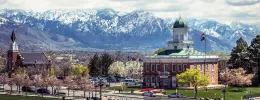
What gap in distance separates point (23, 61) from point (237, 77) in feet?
213

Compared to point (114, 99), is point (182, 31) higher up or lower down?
higher up

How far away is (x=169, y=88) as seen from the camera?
4537 inches

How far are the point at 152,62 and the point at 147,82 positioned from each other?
16.1 ft

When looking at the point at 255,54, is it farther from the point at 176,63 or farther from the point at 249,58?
the point at 176,63

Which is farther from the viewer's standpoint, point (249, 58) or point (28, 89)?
point (249, 58)

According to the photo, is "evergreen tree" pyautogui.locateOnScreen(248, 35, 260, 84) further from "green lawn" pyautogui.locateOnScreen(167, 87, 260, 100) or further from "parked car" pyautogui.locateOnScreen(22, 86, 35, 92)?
"parked car" pyautogui.locateOnScreen(22, 86, 35, 92)

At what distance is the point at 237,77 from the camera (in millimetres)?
112312

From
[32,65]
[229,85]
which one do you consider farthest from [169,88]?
[32,65]

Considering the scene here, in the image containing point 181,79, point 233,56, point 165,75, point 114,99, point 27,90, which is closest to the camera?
point 114,99

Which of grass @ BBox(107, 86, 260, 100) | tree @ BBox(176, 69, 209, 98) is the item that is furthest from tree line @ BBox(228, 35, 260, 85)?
tree @ BBox(176, 69, 209, 98)

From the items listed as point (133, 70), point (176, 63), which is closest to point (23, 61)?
point (133, 70)

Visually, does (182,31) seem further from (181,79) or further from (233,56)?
(181,79)

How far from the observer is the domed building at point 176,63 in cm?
11738

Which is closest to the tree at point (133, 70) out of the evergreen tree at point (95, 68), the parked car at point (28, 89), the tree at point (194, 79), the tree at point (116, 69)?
the tree at point (116, 69)
